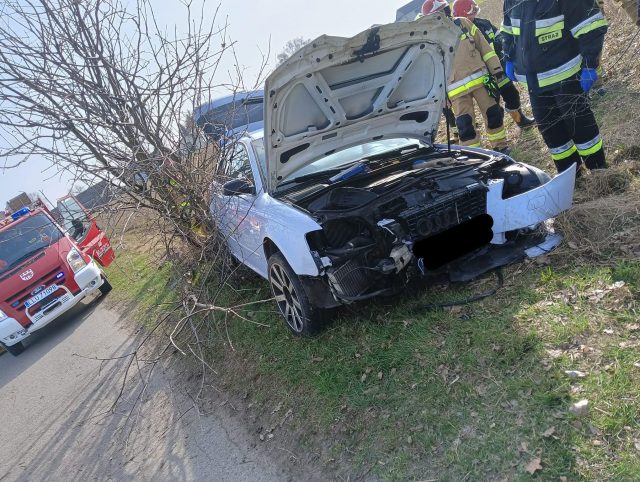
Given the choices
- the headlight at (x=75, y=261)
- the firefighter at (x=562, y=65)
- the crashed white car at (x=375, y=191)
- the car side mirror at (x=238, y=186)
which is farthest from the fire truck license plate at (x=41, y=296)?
the firefighter at (x=562, y=65)

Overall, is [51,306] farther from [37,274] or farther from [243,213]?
[243,213]

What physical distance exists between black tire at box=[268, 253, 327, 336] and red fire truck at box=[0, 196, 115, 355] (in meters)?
4.13

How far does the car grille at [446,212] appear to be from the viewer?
3.21m

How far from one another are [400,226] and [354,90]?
4.00ft

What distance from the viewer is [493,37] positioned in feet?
20.5

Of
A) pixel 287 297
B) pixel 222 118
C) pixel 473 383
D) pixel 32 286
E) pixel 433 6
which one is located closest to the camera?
pixel 473 383

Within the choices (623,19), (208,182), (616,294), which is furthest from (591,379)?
(623,19)

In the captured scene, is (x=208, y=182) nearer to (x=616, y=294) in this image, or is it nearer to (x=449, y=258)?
(x=449, y=258)

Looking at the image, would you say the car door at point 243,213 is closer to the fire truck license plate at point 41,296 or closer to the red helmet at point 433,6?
the red helmet at point 433,6

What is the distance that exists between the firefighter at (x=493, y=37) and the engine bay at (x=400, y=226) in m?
3.40

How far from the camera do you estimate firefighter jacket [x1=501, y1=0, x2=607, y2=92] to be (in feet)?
12.5

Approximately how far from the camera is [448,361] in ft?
9.70

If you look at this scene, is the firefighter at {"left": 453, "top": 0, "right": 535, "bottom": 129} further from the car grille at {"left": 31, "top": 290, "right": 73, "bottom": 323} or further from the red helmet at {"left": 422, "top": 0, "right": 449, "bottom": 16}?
the car grille at {"left": 31, "top": 290, "right": 73, "bottom": 323}

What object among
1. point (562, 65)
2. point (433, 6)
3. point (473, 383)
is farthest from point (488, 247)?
point (433, 6)
